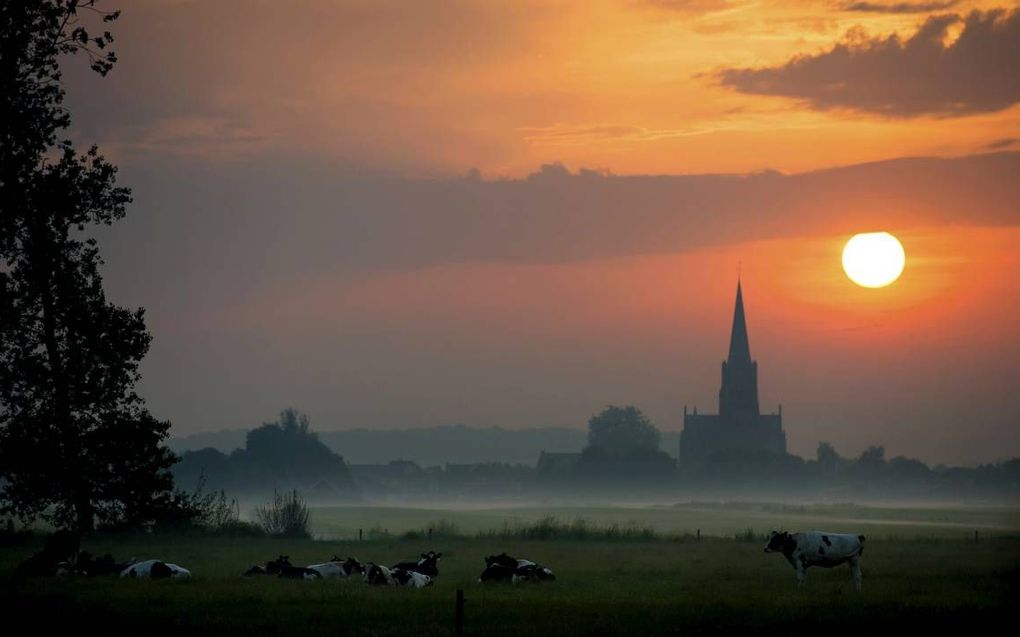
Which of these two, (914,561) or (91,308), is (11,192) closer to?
(91,308)

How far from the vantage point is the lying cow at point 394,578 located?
3572 cm

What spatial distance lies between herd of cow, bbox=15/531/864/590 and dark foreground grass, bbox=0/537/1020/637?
70cm

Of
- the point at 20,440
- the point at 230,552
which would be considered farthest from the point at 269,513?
the point at 20,440

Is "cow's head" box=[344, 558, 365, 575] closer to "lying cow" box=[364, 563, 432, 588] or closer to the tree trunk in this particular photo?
"lying cow" box=[364, 563, 432, 588]

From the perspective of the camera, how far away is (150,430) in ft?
164

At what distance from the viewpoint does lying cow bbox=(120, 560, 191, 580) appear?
119 feet

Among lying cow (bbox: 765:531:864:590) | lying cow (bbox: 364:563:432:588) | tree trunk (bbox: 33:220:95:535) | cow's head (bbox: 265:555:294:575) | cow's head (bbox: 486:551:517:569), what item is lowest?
lying cow (bbox: 364:563:432:588)

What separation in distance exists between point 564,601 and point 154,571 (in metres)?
12.8

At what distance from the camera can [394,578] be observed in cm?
3594

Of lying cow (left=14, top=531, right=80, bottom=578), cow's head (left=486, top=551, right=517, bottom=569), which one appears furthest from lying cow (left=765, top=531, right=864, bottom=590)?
lying cow (left=14, top=531, right=80, bottom=578)

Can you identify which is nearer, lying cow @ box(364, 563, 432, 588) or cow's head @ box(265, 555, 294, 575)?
lying cow @ box(364, 563, 432, 588)

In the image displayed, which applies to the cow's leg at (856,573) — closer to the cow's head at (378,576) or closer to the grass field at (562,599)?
the grass field at (562,599)

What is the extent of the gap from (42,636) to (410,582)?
12404 mm

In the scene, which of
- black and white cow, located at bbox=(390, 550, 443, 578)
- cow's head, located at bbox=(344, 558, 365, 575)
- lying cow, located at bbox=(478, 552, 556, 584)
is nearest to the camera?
lying cow, located at bbox=(478, 552, 556, 584)
